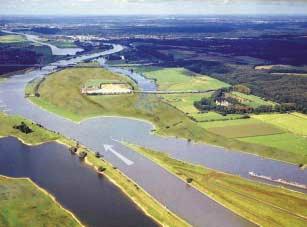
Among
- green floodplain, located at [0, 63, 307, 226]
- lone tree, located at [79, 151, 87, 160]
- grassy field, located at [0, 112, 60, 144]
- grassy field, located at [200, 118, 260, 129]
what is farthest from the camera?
grassy field, located at [200, 118, 260, 129]

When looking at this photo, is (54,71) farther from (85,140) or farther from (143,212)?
(143,212)

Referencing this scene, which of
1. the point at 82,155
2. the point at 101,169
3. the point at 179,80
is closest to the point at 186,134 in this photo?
the point at 82,155

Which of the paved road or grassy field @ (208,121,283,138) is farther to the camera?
grassy field @ (208,121,283,138)

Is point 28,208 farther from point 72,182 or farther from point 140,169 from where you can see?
point 140,169

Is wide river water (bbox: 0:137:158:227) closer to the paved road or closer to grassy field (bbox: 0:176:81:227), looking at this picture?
grassy field (bbox: 0:176:81:227)

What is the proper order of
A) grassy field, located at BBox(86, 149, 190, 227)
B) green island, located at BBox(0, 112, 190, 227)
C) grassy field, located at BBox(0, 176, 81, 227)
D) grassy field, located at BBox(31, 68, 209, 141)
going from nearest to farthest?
grassy field, located at BBox(0, 176, 81, 227) < green island, located at BBox(0, 112, 190, 227) < grassy field, located at BBox(86, 149, 190, 227) < grassy field, located at BBox(31, 68, 209, 141)

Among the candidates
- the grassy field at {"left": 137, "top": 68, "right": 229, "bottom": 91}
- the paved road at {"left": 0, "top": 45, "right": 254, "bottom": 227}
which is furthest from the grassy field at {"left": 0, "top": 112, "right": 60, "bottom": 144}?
the grassy field at {"left": 137, "top": 68, "right": 229, "bottom": 91}

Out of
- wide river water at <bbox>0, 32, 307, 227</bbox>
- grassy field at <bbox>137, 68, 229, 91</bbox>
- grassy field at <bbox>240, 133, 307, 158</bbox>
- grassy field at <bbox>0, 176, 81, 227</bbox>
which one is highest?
grassy field at <bbox>0, 176, 81, 227</bbox>

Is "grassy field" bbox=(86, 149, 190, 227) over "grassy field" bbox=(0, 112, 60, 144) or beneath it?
over
